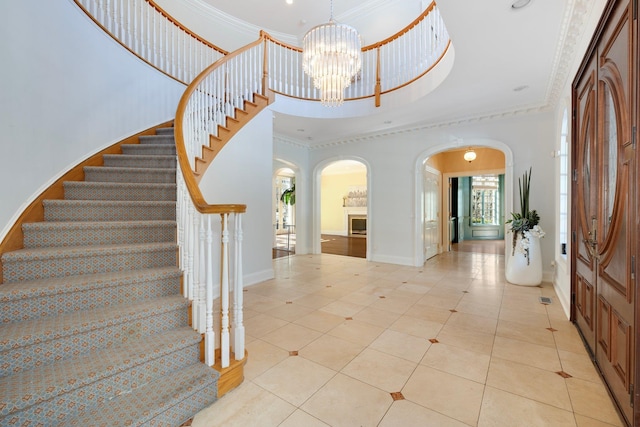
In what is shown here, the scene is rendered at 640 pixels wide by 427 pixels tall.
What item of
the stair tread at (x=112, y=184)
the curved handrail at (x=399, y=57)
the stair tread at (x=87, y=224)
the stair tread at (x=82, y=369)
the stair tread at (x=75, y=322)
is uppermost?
the curved handrail at (x=399, y=57)

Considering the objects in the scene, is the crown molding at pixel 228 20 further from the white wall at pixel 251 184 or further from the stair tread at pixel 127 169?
the stair tread at pixel 127 169

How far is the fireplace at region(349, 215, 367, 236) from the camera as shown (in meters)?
12.2

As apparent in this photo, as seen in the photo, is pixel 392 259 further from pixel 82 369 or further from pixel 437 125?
pixel 82 369

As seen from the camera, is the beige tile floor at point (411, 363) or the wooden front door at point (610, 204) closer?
the wooden front door at point (610, 204)

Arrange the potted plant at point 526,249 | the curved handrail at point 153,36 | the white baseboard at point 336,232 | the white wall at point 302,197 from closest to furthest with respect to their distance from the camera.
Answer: the curved handrail at point 153,36 < the potted plant at point 526,249 < the white wall at point 302,197 < the white baseboard at point 336,232

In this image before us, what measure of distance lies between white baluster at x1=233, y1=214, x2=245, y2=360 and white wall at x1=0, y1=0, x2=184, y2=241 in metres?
1.89

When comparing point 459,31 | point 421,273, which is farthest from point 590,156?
point 421,273

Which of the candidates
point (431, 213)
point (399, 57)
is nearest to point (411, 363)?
point (399, 57)

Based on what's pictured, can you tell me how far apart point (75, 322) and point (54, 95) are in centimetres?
256

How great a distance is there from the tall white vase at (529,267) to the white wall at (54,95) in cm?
627

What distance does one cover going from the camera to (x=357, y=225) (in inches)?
484

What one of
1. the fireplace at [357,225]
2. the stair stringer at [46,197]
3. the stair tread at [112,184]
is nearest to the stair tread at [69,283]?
the stair stringer at [46,197]

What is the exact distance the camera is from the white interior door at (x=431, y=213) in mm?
6574

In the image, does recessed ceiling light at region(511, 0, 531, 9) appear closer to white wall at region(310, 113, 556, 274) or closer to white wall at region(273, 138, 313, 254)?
white wall at region(310, 113, 556, 274)
